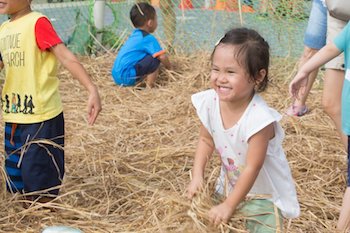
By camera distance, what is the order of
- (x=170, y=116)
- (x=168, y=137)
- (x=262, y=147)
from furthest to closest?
(x=170, y=116)
(x=168, y=137)
(x=262, y=147)

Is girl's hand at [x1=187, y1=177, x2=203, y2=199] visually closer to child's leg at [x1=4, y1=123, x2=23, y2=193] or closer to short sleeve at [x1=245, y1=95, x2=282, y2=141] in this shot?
short sleeve at [x1=245, y1=95, x2=282, y2=141]

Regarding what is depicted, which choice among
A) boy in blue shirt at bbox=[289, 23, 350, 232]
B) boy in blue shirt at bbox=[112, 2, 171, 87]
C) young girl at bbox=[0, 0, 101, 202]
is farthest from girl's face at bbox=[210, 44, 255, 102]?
boy in blue shirt at bbox=[112, 2, 171, 87]

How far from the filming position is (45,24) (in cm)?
298

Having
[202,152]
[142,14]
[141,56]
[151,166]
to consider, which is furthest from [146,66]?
[202,152]

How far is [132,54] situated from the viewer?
5867mm

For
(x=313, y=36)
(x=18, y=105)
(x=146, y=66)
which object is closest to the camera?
(x=18, y=105)

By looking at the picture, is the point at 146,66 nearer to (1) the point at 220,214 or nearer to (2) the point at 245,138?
(2) the point at 245,138

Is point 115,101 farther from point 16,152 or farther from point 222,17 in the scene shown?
point 16,152

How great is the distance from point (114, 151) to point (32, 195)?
963 millimetres

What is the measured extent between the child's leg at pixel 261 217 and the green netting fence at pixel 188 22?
328 cm

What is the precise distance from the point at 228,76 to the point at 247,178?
36 cm

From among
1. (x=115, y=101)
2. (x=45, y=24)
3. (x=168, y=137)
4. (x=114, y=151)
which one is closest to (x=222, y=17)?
(x=115, y=101)

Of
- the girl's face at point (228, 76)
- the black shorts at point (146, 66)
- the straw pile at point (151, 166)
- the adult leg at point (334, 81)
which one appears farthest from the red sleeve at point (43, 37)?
the black shorts at point (146, 66)

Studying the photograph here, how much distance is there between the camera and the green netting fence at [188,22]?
5.75 meters
